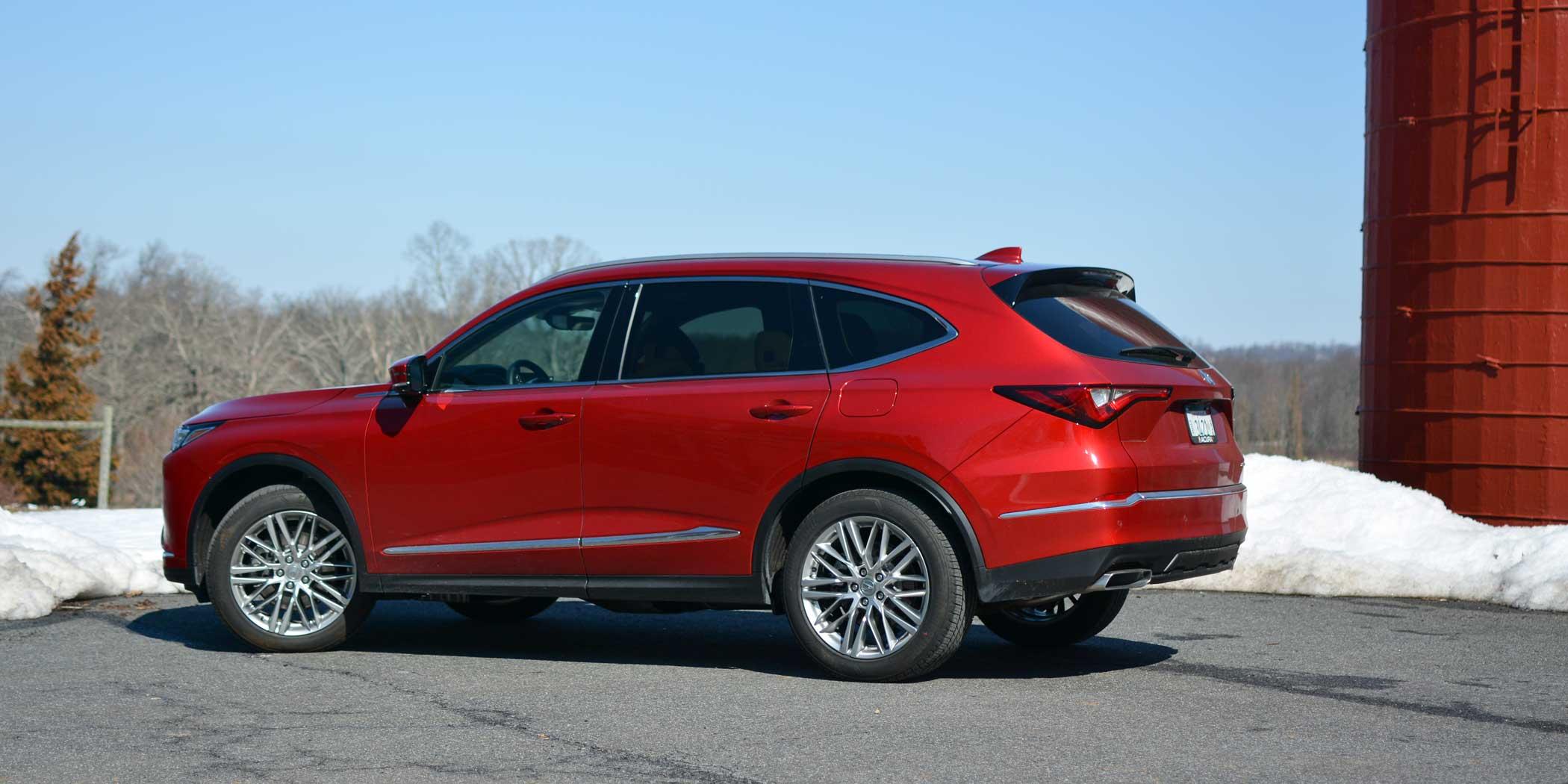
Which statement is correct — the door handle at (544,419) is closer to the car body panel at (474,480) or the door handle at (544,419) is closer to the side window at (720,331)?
the car body panel at (474,480)

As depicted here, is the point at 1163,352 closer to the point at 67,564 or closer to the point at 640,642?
the point at 640,642

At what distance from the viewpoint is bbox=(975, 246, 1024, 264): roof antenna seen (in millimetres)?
7316

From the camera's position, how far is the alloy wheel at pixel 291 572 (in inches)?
304

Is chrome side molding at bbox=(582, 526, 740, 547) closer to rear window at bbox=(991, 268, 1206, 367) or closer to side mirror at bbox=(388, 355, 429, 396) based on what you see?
side mirror at bbox=(388, 355, 429, 396)

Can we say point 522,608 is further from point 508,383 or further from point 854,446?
point 854,446

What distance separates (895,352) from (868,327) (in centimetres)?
18

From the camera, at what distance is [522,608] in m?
8.98

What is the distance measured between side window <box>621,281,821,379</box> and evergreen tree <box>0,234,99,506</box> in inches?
2159

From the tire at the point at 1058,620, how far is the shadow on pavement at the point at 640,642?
0.23 feet

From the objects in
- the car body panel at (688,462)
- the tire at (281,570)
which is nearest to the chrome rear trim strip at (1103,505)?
the car body panel at (688,462)

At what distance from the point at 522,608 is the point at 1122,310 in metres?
3.95

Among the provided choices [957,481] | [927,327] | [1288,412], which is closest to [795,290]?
[927,327]

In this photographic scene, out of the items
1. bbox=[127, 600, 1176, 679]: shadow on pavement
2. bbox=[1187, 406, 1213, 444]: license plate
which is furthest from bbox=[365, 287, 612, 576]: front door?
bbox=[1187, 406, 1213, 444]: license plate

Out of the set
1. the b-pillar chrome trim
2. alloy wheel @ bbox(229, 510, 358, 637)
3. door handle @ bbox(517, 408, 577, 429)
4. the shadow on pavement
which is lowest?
the shadow on pavement
